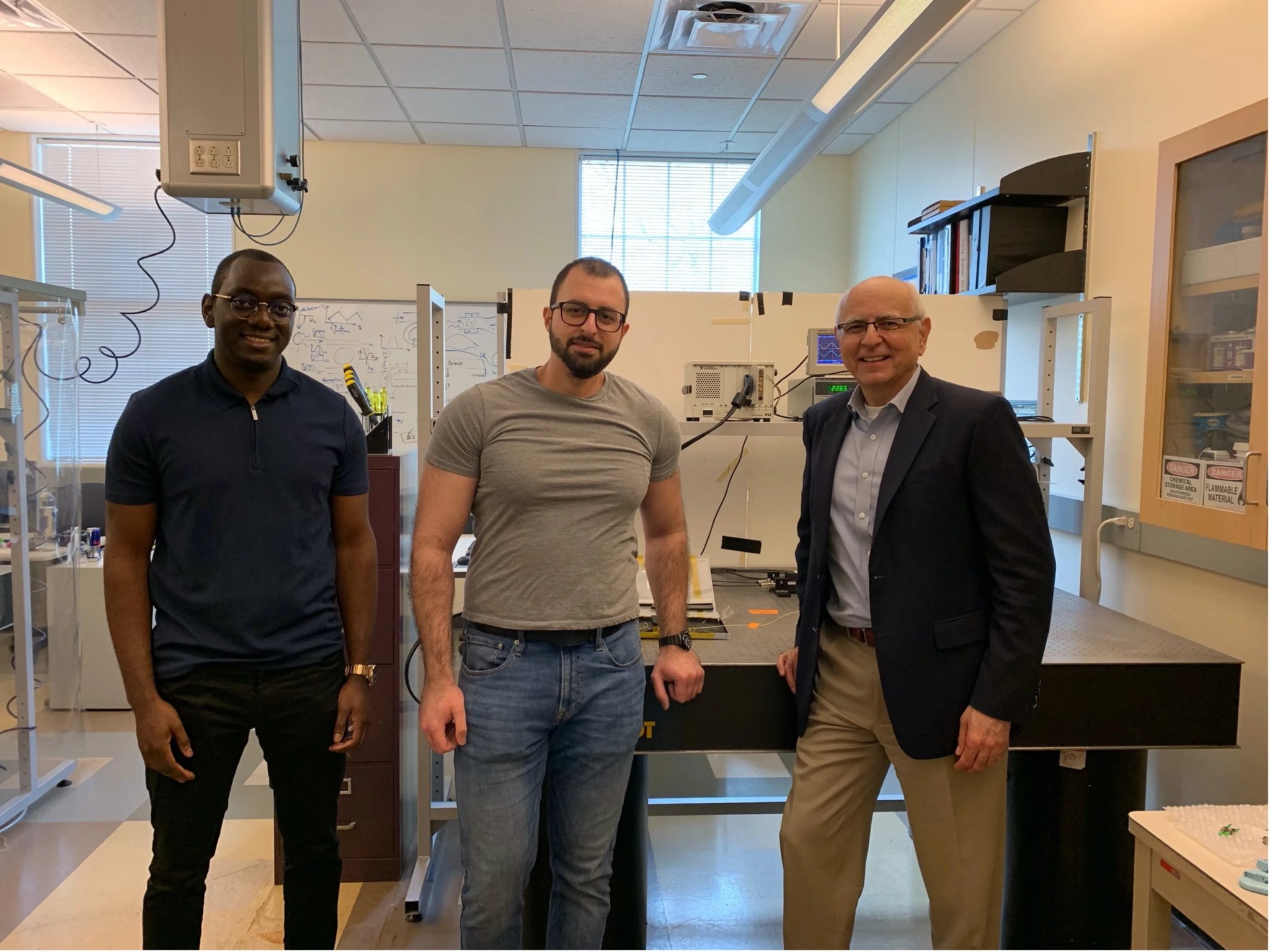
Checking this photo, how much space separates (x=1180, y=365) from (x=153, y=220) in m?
5.24

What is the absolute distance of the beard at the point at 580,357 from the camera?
4.75 feet

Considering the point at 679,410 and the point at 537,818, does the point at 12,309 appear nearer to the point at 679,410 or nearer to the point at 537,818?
the point at 679,410

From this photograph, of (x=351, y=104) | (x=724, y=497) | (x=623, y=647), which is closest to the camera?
(x=623, y=647)

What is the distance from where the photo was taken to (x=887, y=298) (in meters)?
1.57

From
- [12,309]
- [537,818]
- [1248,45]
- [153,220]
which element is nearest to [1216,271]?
[1248,45]

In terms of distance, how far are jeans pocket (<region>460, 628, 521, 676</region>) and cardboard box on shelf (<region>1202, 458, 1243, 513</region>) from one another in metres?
1.62

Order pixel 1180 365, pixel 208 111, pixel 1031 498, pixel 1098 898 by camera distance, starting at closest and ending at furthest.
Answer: pixel 1031 498, pixel 208 111, pixel 1098 898, pixel 1180 365

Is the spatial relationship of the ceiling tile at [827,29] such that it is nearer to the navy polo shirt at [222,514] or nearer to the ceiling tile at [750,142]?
the ceiling tile at [750,142]

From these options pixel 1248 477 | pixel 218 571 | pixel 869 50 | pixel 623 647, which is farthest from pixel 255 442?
pixel 1248 477

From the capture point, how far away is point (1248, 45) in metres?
2.10

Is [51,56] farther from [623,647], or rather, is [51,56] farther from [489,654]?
[623,647]

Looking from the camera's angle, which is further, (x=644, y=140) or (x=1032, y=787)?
(x=644, y=140)

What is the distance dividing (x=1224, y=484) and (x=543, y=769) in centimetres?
165

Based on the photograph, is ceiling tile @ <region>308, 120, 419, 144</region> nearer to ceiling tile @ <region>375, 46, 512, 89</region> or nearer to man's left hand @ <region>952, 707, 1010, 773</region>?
ceiling tile @ <region>375, 46, 512, 89</region>
